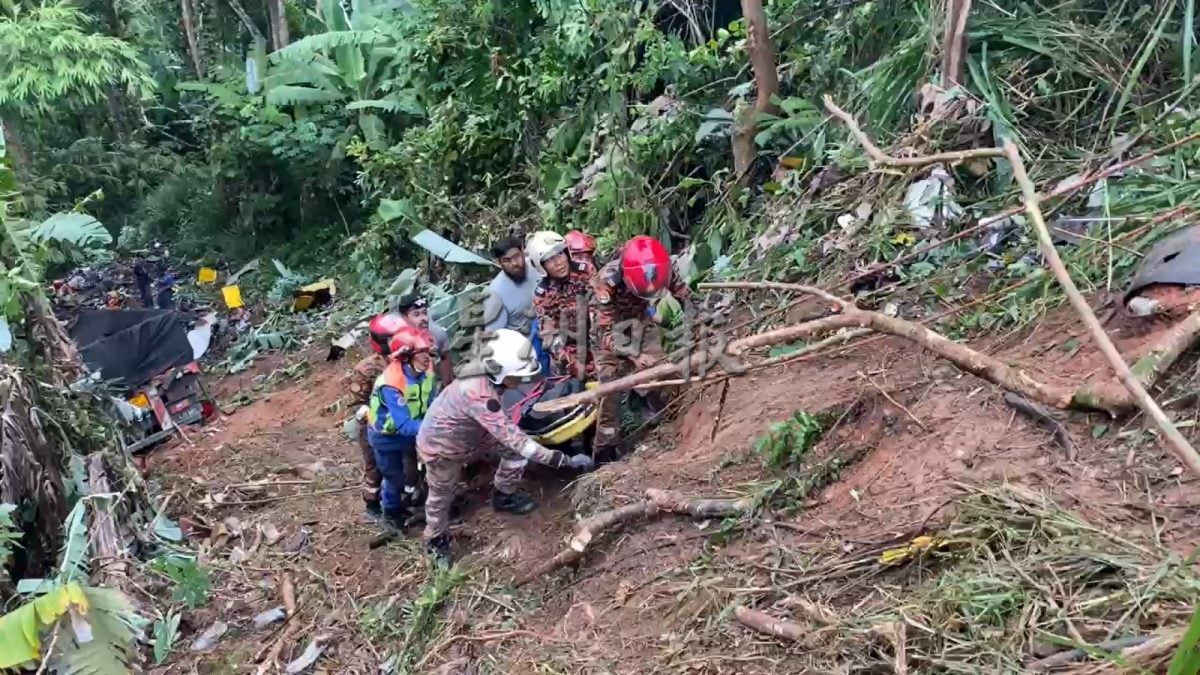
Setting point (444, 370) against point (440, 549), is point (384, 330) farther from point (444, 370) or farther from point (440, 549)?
point (440, 549)

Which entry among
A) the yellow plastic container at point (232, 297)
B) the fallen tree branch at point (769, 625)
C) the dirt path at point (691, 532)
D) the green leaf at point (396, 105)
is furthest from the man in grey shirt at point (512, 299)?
the yellow plastic container at point (232, 297)

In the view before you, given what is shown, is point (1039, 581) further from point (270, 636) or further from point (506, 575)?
point (270, 636)

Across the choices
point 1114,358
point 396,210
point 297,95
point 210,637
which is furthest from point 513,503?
point 297,95

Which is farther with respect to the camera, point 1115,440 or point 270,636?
point 270,636

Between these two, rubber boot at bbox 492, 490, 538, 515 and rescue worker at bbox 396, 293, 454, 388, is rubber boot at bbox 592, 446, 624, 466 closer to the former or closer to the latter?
rubber boot at bbox 492, 490, 538, 515

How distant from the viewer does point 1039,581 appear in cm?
283

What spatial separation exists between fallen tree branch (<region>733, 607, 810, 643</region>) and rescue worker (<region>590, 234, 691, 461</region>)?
6.48 ft

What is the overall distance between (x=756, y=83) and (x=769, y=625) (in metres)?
5.06

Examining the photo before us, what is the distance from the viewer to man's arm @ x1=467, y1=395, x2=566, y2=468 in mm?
4730

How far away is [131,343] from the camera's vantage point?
8.31m

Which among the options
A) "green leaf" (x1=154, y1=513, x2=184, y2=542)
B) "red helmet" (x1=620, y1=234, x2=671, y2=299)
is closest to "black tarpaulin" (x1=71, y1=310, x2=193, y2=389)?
"green leaf" (x1=154, y1=513, x2=184, y2=542)

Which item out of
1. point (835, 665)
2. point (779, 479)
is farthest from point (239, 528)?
point (835, 665)

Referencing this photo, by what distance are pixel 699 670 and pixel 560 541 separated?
5.40 ft

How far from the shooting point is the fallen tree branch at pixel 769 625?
321 cm
